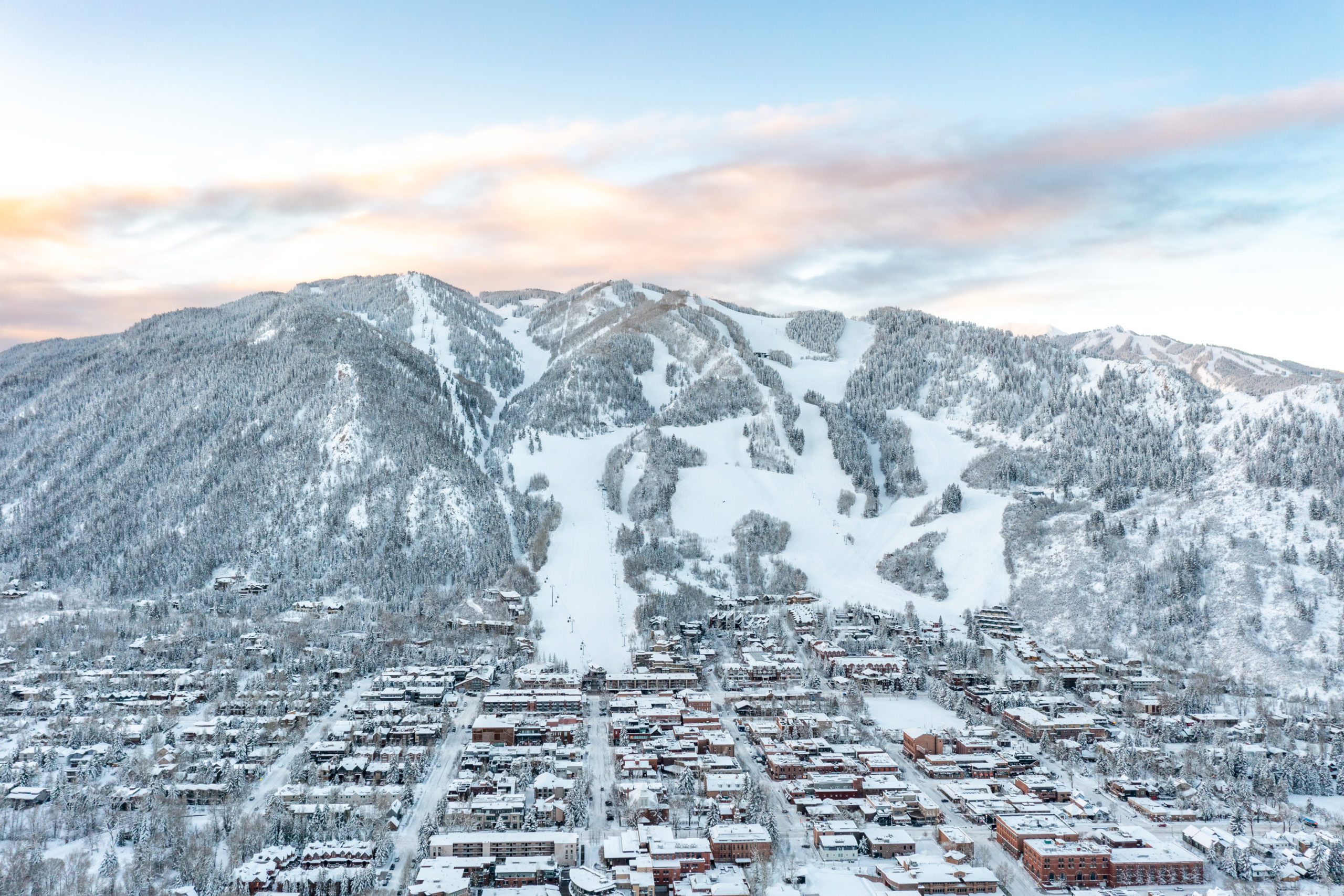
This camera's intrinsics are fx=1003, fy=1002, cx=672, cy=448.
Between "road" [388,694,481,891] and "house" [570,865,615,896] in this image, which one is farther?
"road" [388,694,481,891]

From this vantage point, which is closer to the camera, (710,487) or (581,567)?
(581,567)

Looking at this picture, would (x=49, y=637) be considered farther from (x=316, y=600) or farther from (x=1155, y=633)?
(x=1155, y=633)

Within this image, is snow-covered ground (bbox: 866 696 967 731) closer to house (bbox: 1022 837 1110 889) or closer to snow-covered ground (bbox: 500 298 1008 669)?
house (bbox: 1022 837 1110 889)

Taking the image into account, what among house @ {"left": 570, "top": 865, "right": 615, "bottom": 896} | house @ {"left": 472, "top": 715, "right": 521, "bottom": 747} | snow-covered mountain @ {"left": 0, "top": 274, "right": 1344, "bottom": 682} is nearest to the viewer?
house @ {"left": 570, "top": 865, "right": 615, "bottom": 896}

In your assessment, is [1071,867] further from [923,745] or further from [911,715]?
[911,715]

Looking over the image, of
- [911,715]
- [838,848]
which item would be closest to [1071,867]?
[838,848]

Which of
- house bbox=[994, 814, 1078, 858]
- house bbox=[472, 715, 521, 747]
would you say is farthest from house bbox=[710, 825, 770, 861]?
house bbox=[472, 715, 521, 747]

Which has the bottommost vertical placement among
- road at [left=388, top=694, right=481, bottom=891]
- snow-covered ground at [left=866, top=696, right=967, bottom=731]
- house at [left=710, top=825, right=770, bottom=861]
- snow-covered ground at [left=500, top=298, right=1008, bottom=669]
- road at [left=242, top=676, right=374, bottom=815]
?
snow-covered ground at [left=866, top=696, right=967, bottom=731]

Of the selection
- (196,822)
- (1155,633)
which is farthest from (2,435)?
(1155,633)

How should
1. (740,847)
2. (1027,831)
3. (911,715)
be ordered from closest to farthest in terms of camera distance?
(740,847)
(1027,831)
(911,715)
